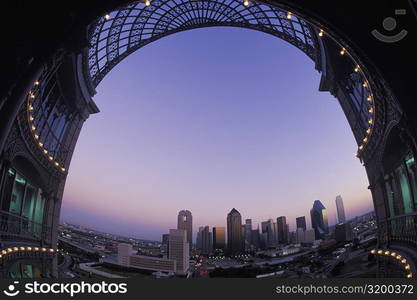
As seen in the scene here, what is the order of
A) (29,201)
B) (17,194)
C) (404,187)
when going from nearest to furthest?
(404,187), (17,194), (29,201)

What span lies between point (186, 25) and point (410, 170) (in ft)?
94.1

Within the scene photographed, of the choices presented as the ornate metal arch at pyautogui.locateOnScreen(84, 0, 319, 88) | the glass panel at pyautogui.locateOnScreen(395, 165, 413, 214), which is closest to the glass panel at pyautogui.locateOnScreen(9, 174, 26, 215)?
the ornate metal arch at pyautogui.locateOnScreen(84, 0, 319, 88)

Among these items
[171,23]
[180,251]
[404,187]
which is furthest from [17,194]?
[180,251]

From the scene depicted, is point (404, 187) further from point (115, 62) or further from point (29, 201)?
point (115, 62)

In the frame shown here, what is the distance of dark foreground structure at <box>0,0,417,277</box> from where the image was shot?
38.1ft

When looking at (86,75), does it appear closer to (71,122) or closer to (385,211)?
(71,122)

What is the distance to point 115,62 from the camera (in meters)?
29.6

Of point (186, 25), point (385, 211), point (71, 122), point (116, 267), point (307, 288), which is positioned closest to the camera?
point (307, 288)

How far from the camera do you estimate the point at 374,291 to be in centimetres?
636

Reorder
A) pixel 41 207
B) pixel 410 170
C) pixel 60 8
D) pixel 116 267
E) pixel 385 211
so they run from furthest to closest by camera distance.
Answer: pixel 116 267
pixel 41 207
pixel 385 211
pixel 410 170
pixel 60 8

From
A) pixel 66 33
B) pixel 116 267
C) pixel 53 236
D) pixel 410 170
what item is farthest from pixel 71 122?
pixel 116 267

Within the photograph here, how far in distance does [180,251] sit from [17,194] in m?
45.5

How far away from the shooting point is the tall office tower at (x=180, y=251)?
54.6m

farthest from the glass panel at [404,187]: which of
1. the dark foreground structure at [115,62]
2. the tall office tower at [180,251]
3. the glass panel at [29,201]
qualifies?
the tall office tower at [180,251]
